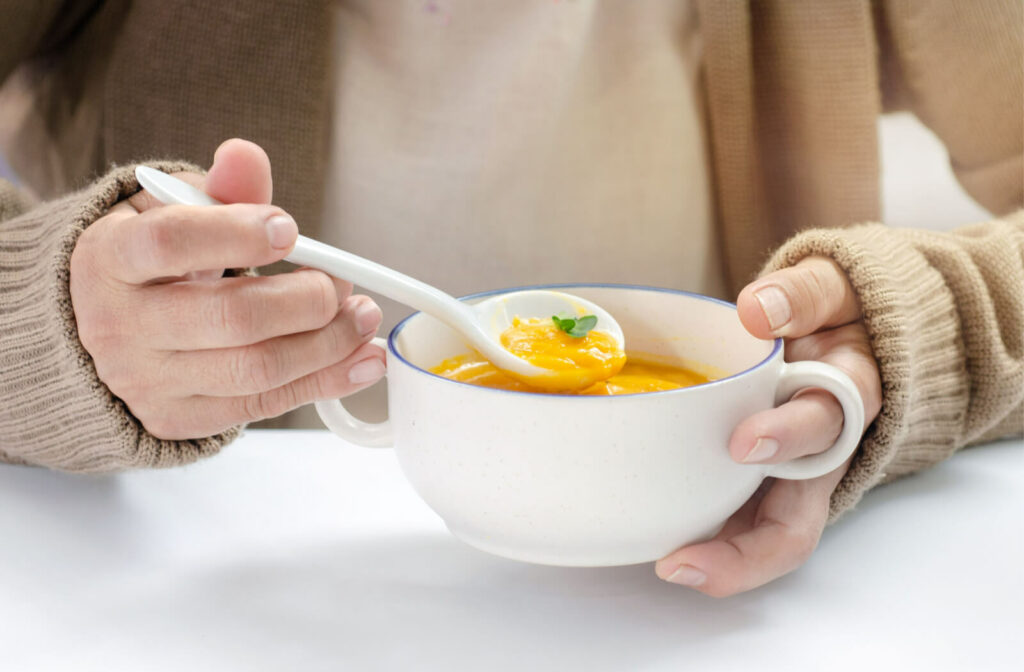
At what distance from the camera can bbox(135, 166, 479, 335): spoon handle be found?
48cm

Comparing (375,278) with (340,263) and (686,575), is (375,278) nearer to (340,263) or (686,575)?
(340,263)

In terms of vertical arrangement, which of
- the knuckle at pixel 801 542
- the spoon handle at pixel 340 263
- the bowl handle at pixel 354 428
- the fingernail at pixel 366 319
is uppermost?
the spoon handle at pixel 340 263

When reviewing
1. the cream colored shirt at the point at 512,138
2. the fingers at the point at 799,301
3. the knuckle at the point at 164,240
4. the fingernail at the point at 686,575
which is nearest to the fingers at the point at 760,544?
the fingernail at the point at 686,575

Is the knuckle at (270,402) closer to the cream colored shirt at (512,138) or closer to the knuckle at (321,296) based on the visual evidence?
the knuckle at (321,296)

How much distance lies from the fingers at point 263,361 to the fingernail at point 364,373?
1 cm

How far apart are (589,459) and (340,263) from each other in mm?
182

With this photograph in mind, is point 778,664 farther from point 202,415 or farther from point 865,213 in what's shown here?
point 865,213

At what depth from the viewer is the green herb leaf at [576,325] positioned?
0.56 metres

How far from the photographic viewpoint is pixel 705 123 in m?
1.02

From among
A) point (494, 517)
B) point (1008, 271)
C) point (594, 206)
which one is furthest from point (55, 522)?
point (1008, 271)

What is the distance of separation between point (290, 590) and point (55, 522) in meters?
0.19

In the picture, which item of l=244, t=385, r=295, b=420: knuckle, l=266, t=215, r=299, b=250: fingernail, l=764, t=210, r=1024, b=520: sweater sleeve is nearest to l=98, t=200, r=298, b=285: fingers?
l=266, t=215, r=299, b=250: fingernail

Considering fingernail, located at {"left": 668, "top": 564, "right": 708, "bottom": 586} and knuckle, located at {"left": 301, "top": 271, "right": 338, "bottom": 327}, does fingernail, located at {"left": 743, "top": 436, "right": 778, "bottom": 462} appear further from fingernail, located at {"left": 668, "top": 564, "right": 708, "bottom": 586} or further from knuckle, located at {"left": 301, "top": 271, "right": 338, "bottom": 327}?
knuckle, located at {"left": 301, "top": 271, "right": 338, "bottom": 327}

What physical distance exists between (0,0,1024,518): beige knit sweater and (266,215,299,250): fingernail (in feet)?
0.55
